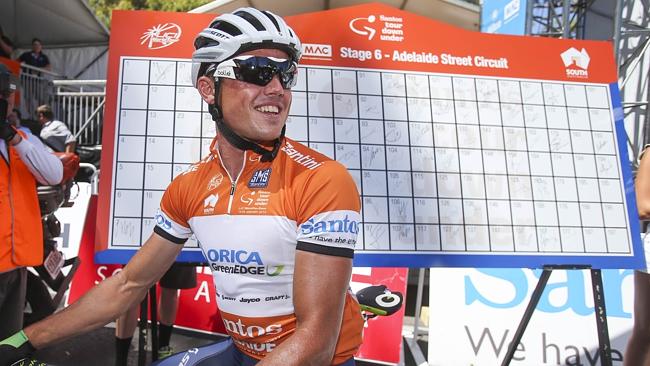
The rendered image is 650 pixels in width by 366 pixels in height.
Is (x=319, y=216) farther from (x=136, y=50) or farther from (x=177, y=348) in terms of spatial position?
(x=177, y=348)

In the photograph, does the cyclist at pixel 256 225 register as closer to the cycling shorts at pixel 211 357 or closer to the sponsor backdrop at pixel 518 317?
the cycling shorts at pixel 211 357

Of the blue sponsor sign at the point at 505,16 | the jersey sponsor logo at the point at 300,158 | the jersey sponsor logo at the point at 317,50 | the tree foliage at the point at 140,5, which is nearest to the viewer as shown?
the jersey sponsor logo at the point at 300,158

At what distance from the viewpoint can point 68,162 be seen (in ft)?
12.0

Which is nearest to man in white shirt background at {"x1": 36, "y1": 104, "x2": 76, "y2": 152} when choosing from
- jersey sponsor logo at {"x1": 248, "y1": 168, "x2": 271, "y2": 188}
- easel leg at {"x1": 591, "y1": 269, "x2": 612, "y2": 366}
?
jersey sponsor logo at {"x1": 248, "y1": 168, "x2": 271, "y2": 188}

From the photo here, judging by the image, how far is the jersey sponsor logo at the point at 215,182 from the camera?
179 cm

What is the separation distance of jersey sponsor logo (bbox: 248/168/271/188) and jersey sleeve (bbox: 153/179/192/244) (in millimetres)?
312

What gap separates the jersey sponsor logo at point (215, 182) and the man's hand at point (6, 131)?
1655 millimetres

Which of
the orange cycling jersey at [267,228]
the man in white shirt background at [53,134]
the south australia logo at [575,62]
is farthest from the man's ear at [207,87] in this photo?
the man in white shirt background at [53,134]

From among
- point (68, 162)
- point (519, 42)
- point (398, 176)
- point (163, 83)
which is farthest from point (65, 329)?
point (519, 42)

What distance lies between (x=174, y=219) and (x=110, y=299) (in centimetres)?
36

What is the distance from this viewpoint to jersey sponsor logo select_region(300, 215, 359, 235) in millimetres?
1451

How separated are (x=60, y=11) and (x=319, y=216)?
1477 centimetres

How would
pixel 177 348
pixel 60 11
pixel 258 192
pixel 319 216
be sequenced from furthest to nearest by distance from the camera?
pixel 60 11
pixel 177 348
pixel 258 192
pixel 319 216

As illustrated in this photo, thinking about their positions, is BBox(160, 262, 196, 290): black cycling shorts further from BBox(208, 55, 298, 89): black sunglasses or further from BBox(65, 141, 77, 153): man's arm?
BBox(65, 141, 77, 153): man's arm
